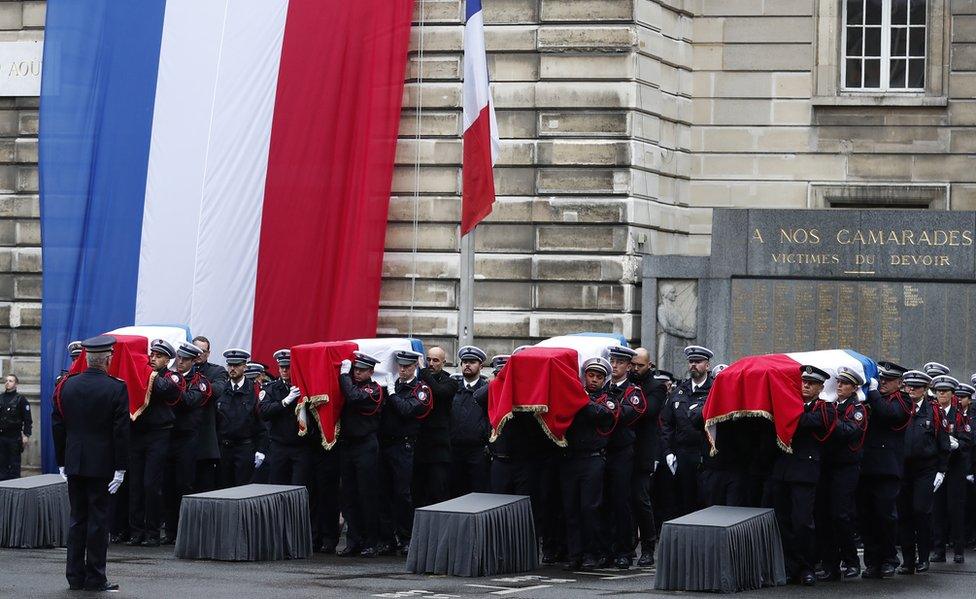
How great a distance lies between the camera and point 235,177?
74.9ft

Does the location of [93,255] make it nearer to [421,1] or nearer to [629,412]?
[421,1]

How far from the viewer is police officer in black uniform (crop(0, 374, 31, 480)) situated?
76.2 ft

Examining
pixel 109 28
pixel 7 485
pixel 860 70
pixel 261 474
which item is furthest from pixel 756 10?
pixel 7 485

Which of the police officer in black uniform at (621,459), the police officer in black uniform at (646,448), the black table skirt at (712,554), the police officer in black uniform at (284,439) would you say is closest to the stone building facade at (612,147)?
the police officer in black uniform at (284,439)

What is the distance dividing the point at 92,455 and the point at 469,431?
197 inches

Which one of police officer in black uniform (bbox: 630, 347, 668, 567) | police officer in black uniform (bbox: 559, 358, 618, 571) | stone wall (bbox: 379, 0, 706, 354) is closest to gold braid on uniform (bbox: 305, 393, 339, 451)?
police officer in black uniform (bbox: 559, 358, 618, 571)

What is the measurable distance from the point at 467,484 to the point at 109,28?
914cm

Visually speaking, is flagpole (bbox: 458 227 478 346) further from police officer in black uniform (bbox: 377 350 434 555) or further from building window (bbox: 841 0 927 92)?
building window (bbox: 841 0 927 92)

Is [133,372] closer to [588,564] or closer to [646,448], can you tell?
[588,564]

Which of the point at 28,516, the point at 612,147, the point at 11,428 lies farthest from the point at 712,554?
the point at 11,428

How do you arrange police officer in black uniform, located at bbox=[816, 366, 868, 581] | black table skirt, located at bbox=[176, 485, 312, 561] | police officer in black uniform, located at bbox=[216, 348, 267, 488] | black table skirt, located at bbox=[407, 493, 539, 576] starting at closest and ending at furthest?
black table skirt, located at bbox=[407, 493, 539, 576] < police officer in black uniform, located at bbox=[816, 366, 868, 581] < black table skirt, located at bbox=[176, 485, 312, 561] < police officer in black uniform, located at bbox=[216, 348, 267, 488]

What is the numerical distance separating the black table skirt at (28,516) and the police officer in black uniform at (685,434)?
554 centimetres

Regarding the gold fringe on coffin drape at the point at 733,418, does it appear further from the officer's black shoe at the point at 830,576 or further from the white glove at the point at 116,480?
the white glove at the point at 116,480

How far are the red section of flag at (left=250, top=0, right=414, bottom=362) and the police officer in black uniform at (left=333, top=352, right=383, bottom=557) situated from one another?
606cm
